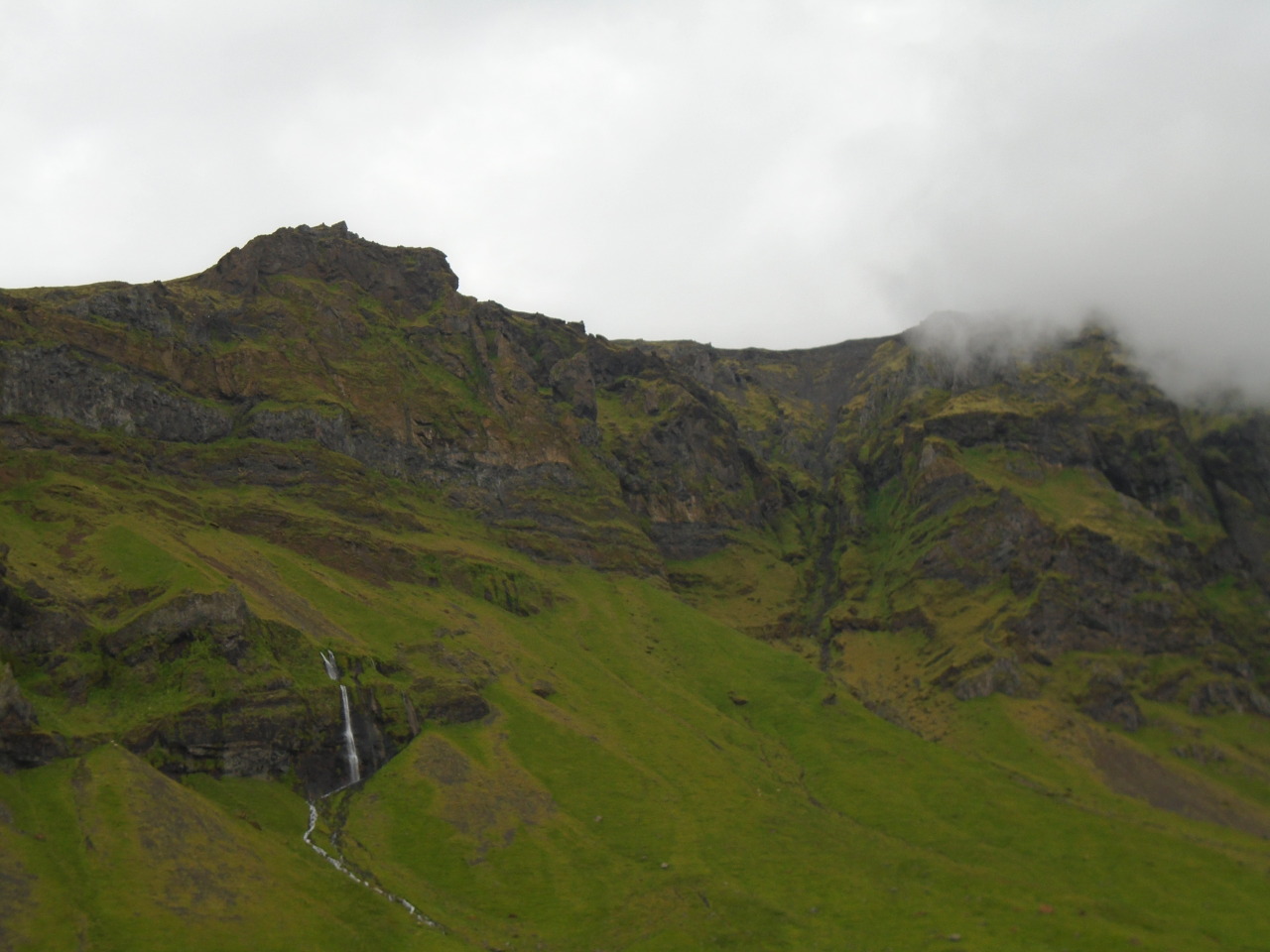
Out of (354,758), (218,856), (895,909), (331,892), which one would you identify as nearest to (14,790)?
(218,856)

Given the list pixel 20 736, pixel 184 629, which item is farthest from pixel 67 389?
pixel 20 736

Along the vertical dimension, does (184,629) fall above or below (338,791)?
above

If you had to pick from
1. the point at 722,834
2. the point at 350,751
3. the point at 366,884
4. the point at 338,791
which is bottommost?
the point at 366,884

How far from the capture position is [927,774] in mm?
167875

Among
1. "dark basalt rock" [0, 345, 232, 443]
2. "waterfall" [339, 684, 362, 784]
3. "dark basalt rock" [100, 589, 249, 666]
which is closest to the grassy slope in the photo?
"waterfall" [339, 684, 362, 784]

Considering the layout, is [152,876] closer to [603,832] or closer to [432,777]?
[432,777]

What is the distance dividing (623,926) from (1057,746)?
12063 cm

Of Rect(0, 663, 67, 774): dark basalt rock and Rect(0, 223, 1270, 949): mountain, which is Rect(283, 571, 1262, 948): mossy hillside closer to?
Rect(0, 223, 1270, 949): mountain

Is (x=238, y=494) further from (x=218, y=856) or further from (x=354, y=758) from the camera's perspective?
(x=218, y=856)

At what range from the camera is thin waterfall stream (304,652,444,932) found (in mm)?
101131

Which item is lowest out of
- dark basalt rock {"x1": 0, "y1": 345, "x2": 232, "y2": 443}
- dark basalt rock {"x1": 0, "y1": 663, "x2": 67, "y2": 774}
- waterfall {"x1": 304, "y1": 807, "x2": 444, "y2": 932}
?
waterfall {"x1": 304, "y1": 807, "x2": 444, "y2": 932}

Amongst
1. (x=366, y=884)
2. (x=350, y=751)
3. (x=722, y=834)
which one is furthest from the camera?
(x=350, y=751)

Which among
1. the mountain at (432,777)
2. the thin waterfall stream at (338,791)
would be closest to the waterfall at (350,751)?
the thin waterfall stream at (338,791)

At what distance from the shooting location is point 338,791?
423 feet
